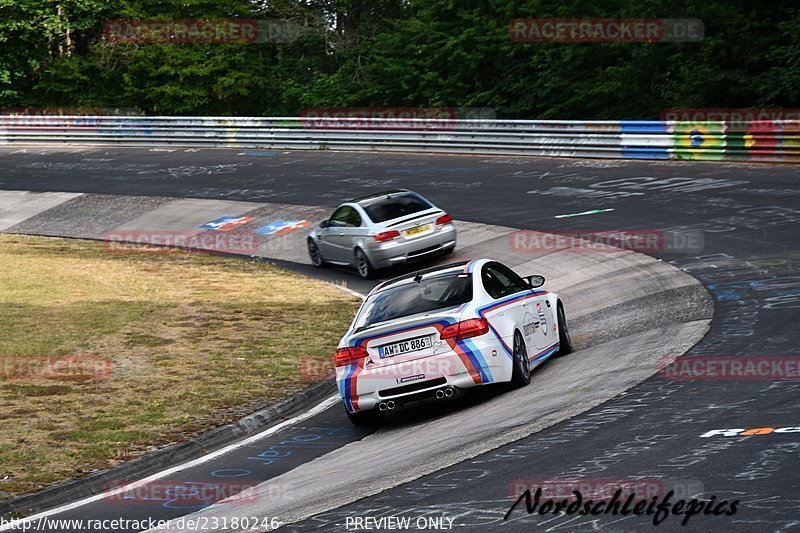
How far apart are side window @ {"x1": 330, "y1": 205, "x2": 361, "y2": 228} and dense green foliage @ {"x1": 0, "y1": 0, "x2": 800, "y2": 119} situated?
15.4 metres

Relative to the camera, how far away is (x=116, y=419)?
11977 millimetres

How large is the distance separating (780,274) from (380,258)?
8.13m

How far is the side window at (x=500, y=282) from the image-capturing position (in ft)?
38.7

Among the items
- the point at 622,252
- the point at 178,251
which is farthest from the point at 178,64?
the point at 622,252

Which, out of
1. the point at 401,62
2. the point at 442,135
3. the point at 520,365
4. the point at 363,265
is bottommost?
the point at 363,265

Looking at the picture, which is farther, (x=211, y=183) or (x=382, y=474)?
(x=211, y=183)

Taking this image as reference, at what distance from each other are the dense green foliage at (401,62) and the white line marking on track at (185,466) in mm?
22988

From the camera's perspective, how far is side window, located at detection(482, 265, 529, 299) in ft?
38.7

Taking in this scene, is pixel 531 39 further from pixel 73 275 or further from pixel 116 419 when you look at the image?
pixel 116 419

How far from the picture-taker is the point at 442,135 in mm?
35156
